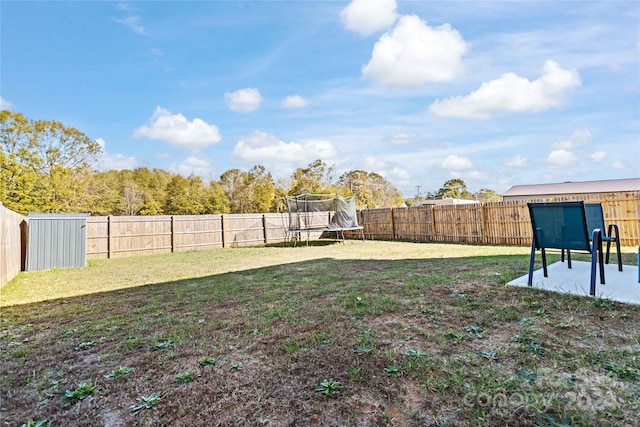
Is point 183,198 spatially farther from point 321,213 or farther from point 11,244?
point 11,244

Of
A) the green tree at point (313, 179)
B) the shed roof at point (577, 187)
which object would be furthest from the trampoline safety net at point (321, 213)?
the shed roof at point (577, 187)

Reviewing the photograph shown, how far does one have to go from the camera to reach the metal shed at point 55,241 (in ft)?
22.6

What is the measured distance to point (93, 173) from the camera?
15719 mm

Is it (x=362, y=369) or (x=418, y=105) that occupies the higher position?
(x=418, y=105)

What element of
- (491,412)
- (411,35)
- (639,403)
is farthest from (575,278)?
(411,35)

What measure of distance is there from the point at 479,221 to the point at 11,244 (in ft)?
39.2

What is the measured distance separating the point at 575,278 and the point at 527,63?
21.5 feet

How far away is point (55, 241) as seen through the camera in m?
7.22

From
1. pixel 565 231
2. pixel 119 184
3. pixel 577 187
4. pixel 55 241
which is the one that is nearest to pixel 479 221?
pixel 565 231

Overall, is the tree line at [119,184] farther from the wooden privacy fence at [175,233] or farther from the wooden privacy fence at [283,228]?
the wooden privacy fence at [283,228]

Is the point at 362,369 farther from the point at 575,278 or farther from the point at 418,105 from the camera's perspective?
the point at 418,105

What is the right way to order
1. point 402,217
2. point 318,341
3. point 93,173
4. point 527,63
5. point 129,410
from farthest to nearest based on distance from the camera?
point 93,173, point 402,217, point 527,63, point 318,341, point 129,410

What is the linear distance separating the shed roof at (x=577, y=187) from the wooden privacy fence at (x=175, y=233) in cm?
2139

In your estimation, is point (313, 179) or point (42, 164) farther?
point (313, 179)
